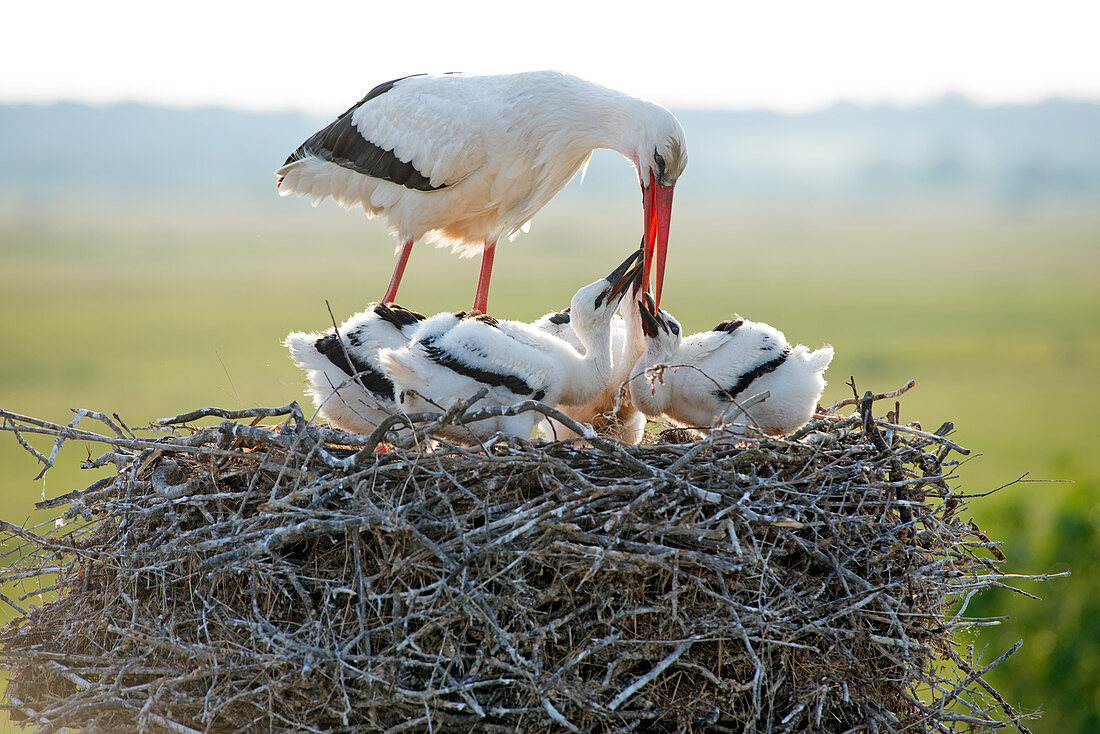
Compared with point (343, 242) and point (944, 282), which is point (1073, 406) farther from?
point (343, 242)

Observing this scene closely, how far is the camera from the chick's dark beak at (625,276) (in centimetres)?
390

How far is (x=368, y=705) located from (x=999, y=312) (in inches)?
2614

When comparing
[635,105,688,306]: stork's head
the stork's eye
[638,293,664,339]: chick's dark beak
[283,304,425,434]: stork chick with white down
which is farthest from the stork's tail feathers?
the stork's eye

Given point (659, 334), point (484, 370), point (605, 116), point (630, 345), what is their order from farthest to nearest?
point (605, 116), point (630, 345), point (659, 334), point (484, 370)

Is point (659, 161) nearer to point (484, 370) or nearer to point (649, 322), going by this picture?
point (649, 322)

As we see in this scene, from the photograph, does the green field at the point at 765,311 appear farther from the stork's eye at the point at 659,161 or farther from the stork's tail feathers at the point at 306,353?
the stork's eye at the point at 659,161

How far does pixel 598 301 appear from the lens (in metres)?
3.85

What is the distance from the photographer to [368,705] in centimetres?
274

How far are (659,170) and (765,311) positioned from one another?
46886 millimetres

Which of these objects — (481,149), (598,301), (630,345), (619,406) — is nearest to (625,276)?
(598,301)

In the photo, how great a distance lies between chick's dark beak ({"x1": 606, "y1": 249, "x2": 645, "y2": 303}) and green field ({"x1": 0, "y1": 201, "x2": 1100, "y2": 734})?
1.47m

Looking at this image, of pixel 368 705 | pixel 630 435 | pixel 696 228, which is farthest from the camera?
pixel 696 228

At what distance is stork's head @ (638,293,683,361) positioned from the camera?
398 centimetres

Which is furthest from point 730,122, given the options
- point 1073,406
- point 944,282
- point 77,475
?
point 77,475
